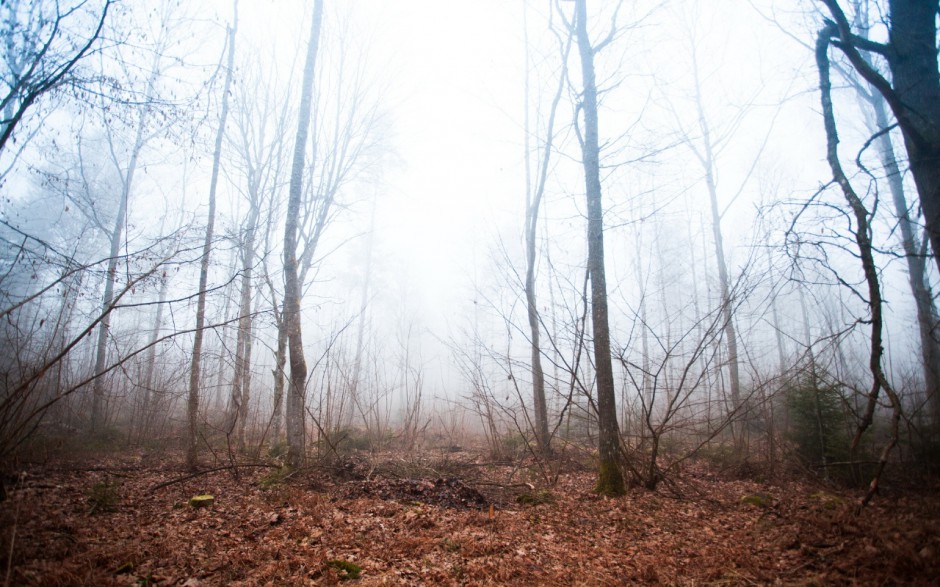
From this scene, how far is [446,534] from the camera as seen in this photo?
3.63 metres

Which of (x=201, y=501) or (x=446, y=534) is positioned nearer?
(x=446, y=534)

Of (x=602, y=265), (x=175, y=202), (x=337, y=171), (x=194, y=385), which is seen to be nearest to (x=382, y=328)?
(x=175, y=202)

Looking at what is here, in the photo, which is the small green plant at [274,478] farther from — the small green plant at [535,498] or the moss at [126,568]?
the small green plant at [535,498]

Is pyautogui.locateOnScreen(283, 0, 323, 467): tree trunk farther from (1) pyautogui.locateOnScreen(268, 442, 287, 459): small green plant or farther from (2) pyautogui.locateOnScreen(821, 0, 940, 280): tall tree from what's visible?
(2) pyautogui.locateOnScreen(821, 0, 940, 280): tall tree

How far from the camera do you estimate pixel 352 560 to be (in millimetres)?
3117

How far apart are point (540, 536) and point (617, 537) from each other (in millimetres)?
755

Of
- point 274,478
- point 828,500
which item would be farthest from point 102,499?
point 828,500

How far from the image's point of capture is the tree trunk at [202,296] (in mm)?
6133

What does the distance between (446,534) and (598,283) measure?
3.69m

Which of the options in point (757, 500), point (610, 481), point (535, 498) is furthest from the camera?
point (610, 481)

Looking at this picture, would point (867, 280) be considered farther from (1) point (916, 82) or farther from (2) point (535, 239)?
(2) point (535, 239)

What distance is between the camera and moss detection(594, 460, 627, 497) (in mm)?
4820

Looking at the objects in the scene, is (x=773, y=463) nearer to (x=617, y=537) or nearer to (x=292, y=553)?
(x=617, y=537)

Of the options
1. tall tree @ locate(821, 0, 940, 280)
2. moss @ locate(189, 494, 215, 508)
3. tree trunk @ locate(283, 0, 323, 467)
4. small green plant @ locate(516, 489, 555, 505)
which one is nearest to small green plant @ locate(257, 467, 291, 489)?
tree trunk @ locate(283, 0, 323, 467)
